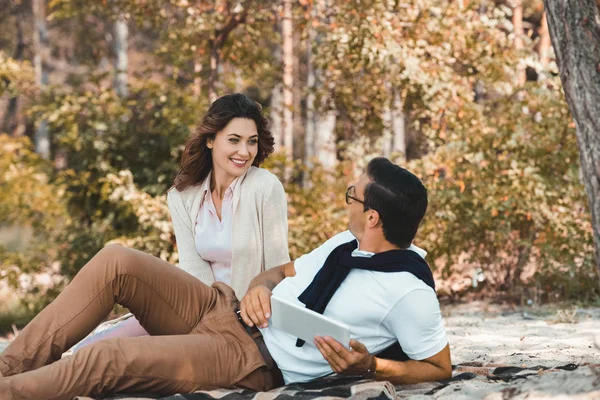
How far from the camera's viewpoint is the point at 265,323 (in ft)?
10.7

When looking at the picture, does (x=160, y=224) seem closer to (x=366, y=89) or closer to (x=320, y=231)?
(x=320, y=231)

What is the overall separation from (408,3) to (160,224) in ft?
10.6

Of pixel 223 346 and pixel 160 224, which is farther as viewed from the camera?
pixel 160 224

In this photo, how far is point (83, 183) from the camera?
339 inches

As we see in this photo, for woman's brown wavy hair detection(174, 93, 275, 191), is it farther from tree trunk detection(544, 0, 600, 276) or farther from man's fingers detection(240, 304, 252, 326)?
tree trunk detection(544, 0, 600, 276)

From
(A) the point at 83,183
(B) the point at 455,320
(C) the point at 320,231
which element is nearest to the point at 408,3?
(C) the point at 320,231

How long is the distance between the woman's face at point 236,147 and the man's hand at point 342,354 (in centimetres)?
148

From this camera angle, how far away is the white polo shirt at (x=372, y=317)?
9.83 ft

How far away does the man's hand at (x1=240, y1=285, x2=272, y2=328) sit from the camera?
3256 mm

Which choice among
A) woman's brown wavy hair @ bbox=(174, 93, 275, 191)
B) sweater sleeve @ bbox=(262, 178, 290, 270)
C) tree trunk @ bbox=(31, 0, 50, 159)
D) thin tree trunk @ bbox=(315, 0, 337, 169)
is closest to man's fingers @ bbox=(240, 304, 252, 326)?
sweater sleeve @ bbox=(262, 178, 290, 270)

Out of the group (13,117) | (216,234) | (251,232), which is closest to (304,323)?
(251,232)

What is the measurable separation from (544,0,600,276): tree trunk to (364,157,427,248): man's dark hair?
1.23m

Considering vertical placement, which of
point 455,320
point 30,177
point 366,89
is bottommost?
point 455,320

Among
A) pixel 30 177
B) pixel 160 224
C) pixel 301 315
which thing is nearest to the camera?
pixel 301 315
